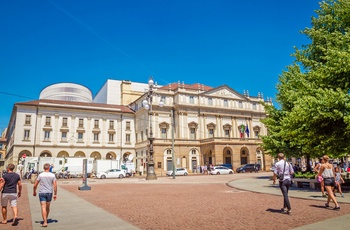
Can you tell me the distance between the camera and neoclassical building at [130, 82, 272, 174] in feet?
176

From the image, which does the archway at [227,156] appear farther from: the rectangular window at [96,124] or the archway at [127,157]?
the rectangular window at [96,124]

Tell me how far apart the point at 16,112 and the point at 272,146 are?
158ft

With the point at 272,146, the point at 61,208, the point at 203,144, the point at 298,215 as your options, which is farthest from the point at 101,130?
the point at 298,215

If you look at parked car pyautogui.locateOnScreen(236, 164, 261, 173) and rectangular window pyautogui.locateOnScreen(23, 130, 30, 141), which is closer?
parked car pyautogui.locateOnScreen(236, 164, 261, 173)

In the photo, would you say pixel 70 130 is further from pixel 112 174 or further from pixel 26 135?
pixel 112 174

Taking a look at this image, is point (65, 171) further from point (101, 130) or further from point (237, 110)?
point (237, 110)

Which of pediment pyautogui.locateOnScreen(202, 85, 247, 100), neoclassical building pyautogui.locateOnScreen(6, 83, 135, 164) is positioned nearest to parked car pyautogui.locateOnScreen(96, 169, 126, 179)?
neoclassical building pyautogui.locateOnScreen(6, 83, 135, 164)

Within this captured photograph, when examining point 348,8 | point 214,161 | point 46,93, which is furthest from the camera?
point 46,93

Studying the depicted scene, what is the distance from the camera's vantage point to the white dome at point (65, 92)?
7506cm

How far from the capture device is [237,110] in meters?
61.8

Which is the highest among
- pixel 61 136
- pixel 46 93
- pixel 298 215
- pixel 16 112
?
pixel 46 93

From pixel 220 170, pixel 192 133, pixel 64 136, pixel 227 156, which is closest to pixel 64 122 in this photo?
pixel 64 136

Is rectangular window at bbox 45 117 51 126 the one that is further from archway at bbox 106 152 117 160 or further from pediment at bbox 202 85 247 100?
pediment at bbox 202 85 247 100

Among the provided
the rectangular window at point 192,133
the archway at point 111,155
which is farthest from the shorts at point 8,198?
the archway at point 111,155
